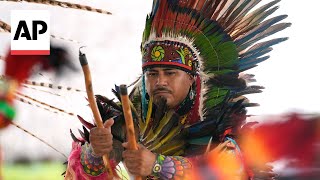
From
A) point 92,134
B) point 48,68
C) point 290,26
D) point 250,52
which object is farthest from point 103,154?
point 290,26

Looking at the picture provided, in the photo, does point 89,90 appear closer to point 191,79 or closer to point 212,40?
point 191,79

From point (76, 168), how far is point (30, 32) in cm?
55

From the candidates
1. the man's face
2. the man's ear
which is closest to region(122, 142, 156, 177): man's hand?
the man's face

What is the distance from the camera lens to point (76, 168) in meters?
1.92

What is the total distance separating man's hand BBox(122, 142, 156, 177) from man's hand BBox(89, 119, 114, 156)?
90 mm

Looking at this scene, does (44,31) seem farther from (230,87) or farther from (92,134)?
(230,87)

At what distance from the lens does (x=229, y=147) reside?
1.74m

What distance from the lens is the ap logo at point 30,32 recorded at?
1.92 m

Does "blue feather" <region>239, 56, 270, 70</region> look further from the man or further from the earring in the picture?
the earring

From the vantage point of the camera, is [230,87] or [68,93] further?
[230,87]

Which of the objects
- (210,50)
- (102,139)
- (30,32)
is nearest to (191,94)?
(210,50)

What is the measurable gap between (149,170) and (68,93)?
0.37 meters

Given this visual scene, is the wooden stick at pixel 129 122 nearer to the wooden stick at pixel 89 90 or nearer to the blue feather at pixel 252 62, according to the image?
the wooden stick at pixel 89 90

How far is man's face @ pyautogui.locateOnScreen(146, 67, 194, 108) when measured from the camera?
1801mm
